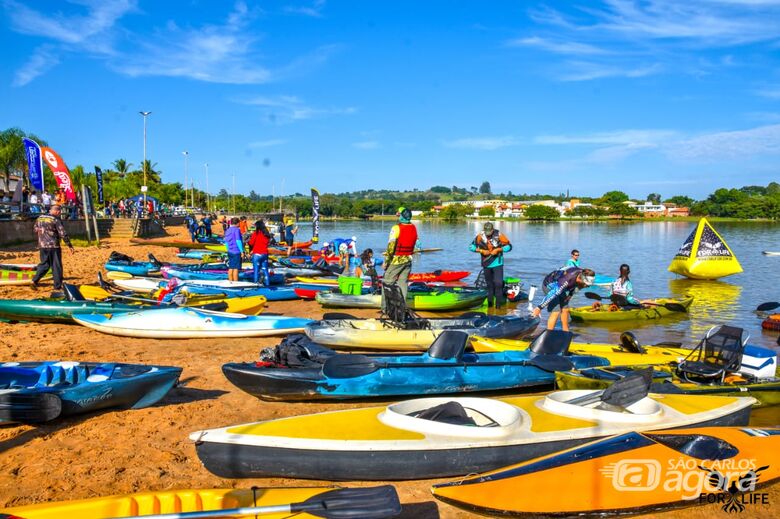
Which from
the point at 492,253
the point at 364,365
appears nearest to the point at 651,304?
the point at 492,253

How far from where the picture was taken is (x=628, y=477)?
460 cm

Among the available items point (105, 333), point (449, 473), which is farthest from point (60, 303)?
point (449, 473)

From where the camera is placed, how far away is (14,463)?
5.26 meters

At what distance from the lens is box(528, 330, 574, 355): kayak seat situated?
313 inches

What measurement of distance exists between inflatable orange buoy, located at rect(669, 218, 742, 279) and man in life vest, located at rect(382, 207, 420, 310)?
17092 millimetres

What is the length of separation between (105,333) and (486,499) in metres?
8.47

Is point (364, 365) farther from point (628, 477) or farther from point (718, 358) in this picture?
point (718, 358)

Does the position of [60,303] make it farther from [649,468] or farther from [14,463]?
[649,468]

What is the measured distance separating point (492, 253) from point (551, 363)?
6.24m

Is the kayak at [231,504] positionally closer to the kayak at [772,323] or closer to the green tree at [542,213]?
the kayak at [772,323]

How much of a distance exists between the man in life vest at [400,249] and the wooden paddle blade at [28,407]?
5539mm

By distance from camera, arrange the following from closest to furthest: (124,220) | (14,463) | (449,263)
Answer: (14,463) < (449,263) < (124,220)

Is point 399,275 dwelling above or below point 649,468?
above

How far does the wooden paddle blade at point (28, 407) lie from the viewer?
564 cm
